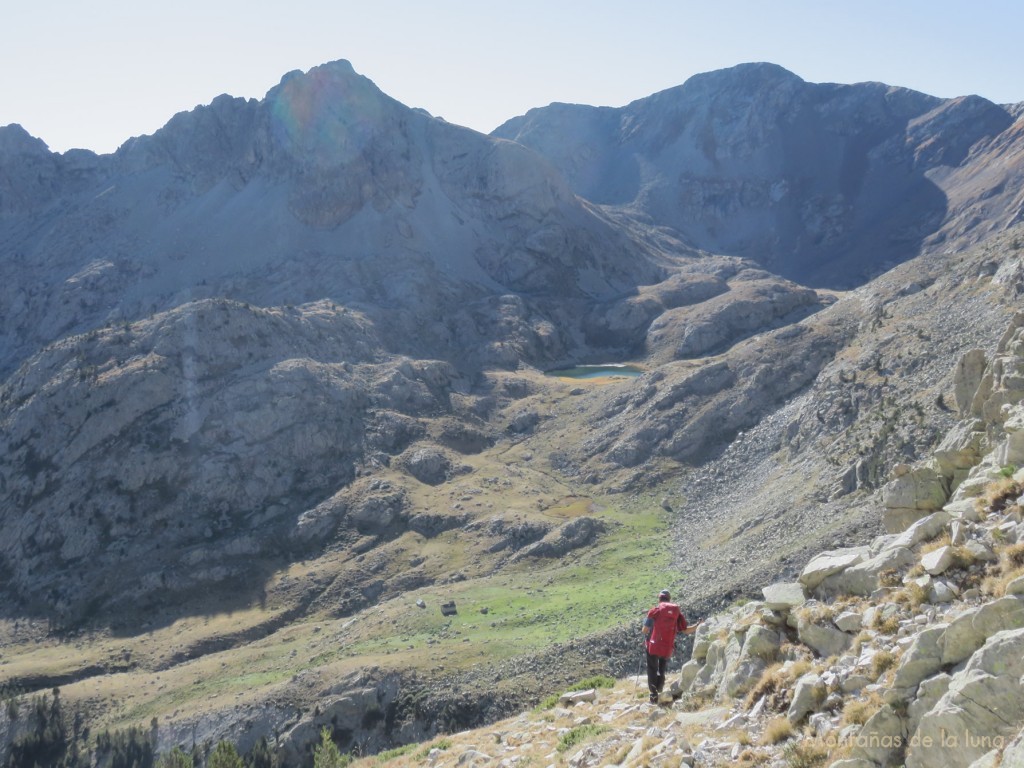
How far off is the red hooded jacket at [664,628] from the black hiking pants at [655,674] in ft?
1.32

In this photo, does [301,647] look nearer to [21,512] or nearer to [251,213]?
[21,512]

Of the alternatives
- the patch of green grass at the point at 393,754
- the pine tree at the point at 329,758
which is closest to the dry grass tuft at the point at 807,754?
the patch of green grass at the point at 393,754

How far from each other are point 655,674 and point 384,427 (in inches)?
3571

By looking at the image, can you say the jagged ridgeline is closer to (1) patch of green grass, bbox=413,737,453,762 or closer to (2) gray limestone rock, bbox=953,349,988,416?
(2) gray limestone rock, bbox=953,349,988,416

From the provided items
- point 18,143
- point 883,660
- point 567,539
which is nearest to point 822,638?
point 883,660

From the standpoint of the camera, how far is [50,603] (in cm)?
8944

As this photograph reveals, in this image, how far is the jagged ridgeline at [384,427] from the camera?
63.7m

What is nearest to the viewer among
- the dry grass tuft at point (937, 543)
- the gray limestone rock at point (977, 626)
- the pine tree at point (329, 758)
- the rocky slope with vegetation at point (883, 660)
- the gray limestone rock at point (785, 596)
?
the rocky slope with vegetation at point (883, 660)

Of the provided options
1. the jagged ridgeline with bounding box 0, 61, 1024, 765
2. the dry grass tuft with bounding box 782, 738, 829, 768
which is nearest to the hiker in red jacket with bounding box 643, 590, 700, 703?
the jagged ridgeline with bounding box 0, 61, 1024, 765

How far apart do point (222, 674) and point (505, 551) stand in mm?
28276

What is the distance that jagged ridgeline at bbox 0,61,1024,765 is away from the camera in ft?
209

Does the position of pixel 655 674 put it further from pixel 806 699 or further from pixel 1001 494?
pixel 1001 494

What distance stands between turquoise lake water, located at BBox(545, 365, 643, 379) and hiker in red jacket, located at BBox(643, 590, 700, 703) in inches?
4629

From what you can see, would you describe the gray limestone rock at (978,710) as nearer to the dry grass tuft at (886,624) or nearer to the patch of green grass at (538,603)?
the dry grass tuft at (886,624)
